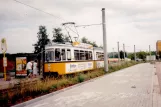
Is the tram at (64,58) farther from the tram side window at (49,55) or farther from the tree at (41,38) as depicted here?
the tree at (41,38)

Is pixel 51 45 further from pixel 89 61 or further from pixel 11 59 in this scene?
pixel 11 59

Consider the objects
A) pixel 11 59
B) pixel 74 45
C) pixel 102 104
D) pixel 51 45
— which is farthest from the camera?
pixel 11 59

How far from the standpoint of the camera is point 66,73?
63.5 ft

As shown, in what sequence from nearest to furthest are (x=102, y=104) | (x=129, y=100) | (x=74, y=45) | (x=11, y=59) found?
(x=102, y=104), (x=129, y=100), (x=74, y=45), (x=11, y=59)

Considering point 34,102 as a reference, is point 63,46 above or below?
above

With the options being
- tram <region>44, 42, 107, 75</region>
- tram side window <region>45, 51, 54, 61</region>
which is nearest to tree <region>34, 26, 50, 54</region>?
tram <region>44, 42, 107, 75</region>

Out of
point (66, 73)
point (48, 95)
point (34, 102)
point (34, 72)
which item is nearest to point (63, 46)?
point (66, 73)

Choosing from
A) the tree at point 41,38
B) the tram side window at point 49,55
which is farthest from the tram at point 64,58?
the tree at point 41,38

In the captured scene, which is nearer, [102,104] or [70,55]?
[102,104]

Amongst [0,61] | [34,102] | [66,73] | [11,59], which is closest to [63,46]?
[66,73]

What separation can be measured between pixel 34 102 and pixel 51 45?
995cm

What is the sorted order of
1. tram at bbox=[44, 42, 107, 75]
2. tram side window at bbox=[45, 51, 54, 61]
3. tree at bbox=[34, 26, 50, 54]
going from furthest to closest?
tree at bbox=[34, 26, 50, 54] < tram side window at bbox=[45, 51, 54, 61] < tram at bbox=[44, 42, 107, 75]

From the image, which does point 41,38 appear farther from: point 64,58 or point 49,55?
point 64,58

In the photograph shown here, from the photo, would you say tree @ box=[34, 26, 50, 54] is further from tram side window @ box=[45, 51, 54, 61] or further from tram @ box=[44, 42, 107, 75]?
tram side window @ box=[45, 51, 54, 61]
